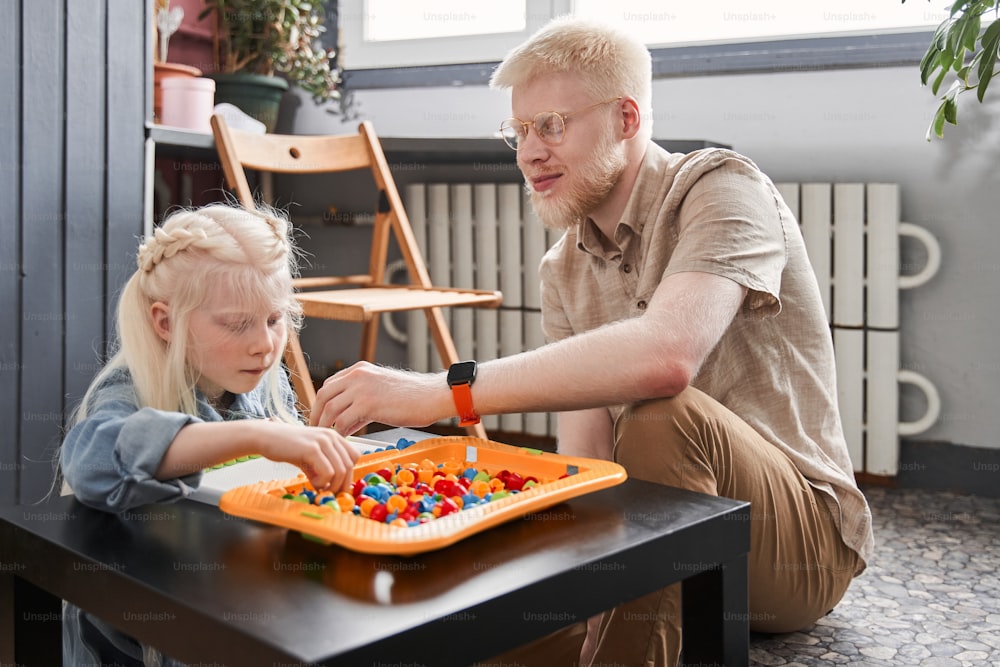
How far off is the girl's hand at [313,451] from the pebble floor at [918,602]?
0.87 meters

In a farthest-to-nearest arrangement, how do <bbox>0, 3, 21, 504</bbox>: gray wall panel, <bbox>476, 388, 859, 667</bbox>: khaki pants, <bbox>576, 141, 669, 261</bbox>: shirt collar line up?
<bbox>0, 3, 21, 504</bbox>: gray wall panel, <bbox>576, 141, 669, 261</bbox>: shirt collar, <bbox>476, 388, 859, 667</bbox>: khaki pants

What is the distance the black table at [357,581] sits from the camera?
26.5 inches

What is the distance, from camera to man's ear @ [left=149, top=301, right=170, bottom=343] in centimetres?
121

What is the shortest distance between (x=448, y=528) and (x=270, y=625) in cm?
18

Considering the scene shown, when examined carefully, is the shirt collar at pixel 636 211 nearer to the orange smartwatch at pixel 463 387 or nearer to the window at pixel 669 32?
the orange smartwatch at pixel 463 387

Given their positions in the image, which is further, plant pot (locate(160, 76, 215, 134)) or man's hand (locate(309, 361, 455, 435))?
plant pot (locate(160, 76, 215, 134))

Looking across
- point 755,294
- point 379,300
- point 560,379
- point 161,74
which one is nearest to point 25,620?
point 560,379

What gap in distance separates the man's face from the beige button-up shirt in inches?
2.4

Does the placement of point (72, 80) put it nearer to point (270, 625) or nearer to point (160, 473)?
point (160, 473)

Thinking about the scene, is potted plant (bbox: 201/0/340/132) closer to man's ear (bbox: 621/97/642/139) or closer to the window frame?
the window frame

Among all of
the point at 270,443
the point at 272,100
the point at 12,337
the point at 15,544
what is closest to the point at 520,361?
the point at 270,443

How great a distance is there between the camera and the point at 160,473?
979 millimetres

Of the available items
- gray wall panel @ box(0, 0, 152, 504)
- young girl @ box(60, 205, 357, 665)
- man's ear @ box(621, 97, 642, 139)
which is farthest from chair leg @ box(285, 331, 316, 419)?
man's ear @ box(621, 97, 642, 139)

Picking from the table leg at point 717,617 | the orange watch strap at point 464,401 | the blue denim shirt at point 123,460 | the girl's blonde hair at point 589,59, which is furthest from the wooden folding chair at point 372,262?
the table leg at point 717,617
